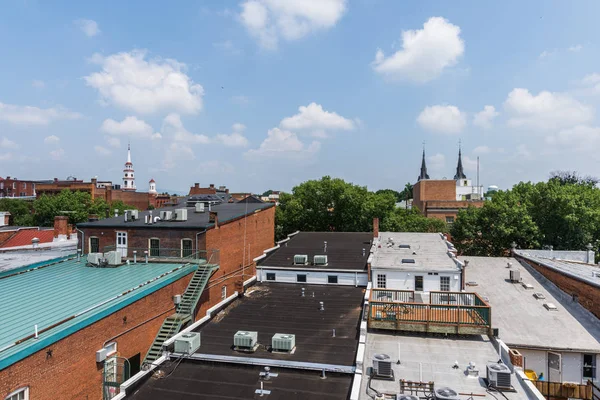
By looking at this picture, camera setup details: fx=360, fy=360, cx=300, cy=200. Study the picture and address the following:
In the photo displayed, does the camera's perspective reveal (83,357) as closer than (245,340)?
Yes

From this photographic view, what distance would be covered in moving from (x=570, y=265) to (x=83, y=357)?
3240 cm

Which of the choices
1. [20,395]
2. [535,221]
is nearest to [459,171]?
[535,221]

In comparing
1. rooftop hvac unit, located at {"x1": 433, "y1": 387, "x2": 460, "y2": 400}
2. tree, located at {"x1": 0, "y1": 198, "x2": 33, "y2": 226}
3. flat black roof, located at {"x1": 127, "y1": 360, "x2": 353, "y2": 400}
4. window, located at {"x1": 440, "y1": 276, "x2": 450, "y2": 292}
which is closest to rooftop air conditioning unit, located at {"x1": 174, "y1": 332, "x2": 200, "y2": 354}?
flat black roof, located at {"x1": 127, "y1": 360, "x2": 353, "y2": 400}

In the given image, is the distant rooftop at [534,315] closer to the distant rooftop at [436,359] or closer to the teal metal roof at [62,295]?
the distant rooftop at [436,359]

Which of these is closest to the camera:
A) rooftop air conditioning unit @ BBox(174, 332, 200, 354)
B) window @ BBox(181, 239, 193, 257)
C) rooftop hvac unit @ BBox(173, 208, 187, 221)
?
rooftop air conditioning unit @ BBox(174, 332, 200, 354)

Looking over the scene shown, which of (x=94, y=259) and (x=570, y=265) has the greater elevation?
(x=94, y=259)

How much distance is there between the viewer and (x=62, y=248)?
3403 cm

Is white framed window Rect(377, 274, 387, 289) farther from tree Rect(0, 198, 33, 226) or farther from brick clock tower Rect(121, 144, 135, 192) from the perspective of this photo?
brick clock tower Rect(121, 144, 135, 192)

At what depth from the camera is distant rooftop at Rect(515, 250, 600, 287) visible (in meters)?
22.5

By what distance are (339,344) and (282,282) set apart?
1129 cm

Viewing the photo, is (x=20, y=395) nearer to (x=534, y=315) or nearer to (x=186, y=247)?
(x=186, y=247)

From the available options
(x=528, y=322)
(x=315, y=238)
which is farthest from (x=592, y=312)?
(x=315, y=238)

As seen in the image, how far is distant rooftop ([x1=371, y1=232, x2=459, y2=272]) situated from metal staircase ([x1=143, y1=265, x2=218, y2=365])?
11068mm

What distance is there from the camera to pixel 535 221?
42.6 meters
